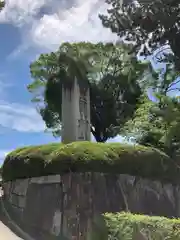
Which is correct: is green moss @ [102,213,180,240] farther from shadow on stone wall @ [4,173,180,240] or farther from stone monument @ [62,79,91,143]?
stone monument @ [62,79,91,143]

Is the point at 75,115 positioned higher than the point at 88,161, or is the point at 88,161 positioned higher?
the point at 75,115

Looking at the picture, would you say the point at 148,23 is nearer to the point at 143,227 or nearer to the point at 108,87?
the point at 143,227

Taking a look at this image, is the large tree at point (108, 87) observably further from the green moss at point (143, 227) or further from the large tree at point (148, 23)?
the green moss at point (143, 227)

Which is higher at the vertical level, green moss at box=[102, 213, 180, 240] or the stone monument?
the stone monument

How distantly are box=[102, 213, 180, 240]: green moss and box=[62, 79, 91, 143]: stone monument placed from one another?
873 cm

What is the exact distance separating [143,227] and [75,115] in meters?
10.1

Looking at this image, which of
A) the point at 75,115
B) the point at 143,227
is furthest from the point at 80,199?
the point at 143,227

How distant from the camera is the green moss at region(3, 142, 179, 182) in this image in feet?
36.4

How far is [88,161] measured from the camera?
36.2ft

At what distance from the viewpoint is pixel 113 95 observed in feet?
95.8

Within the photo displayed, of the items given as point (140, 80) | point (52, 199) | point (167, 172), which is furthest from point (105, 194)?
point (140, 80)

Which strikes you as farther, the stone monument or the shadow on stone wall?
the stone monument

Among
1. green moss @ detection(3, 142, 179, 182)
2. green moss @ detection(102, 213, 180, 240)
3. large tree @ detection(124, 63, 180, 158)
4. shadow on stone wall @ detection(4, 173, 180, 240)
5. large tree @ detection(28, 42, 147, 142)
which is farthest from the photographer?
large tree @ detection(28, 42, 147, 142)

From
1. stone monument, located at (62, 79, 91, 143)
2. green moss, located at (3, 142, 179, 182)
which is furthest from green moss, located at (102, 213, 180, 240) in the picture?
stone monument, located at (62, 79, 91, 143)
